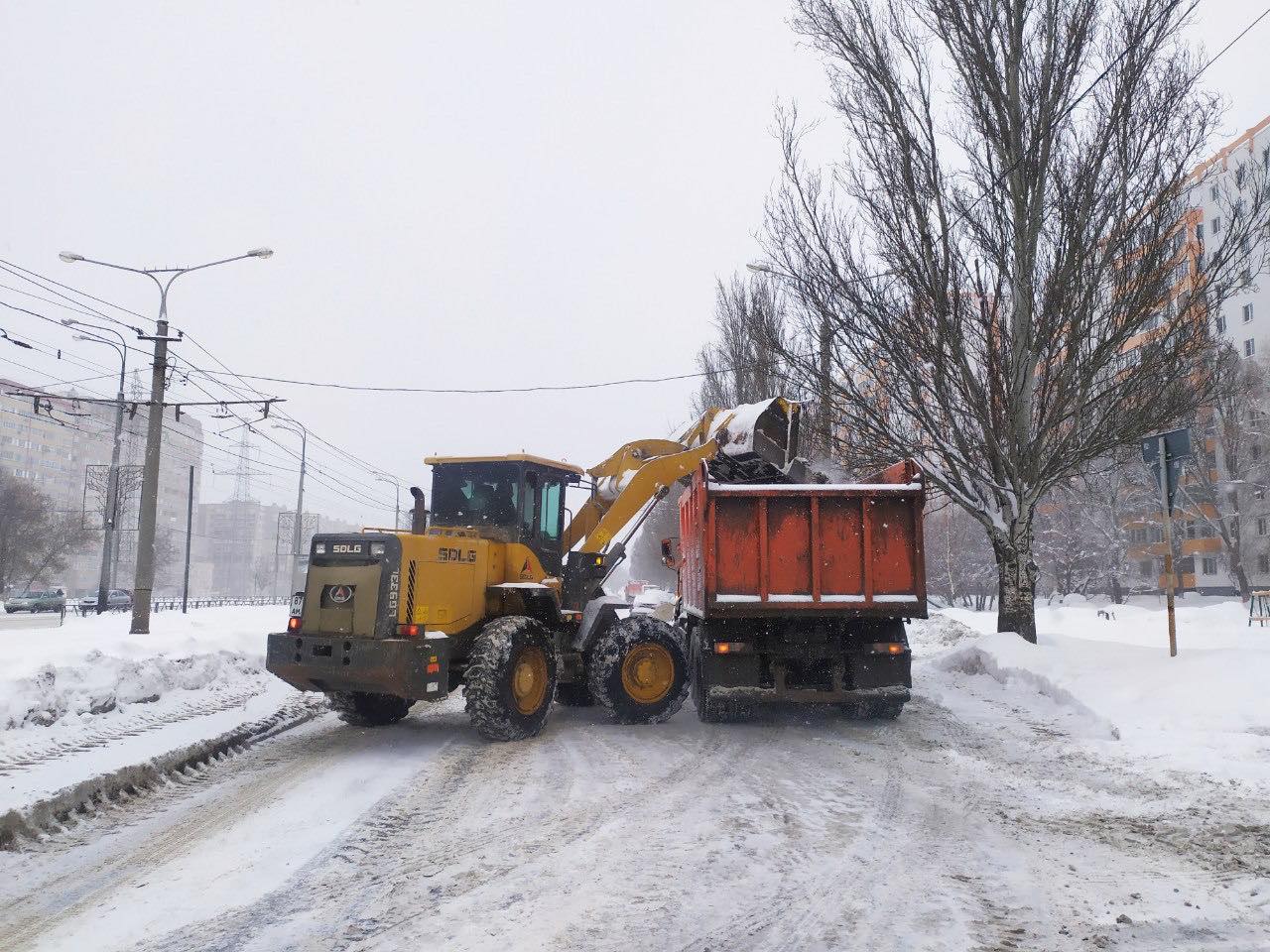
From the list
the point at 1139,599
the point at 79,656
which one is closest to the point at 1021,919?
the point at 79,656

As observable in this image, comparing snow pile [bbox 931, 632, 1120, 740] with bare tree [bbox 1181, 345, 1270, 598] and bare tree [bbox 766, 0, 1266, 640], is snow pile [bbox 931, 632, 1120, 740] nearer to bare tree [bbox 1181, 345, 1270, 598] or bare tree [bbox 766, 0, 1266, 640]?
bare tree [bbox 766, 0, 1266, 640]

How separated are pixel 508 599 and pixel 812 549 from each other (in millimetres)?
3191

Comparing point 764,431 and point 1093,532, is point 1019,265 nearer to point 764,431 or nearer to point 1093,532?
point 764,431

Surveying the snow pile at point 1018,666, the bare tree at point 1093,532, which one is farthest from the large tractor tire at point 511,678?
the bare tree at point 1093,532

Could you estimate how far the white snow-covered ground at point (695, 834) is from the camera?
148 inches

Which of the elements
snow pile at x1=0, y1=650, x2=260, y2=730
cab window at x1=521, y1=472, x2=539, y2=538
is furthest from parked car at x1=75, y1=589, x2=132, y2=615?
cab window at x1=521, y1=472, x2=539, y2=538

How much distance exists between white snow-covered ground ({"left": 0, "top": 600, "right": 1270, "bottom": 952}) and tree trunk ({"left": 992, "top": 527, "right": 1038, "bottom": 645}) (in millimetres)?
3614

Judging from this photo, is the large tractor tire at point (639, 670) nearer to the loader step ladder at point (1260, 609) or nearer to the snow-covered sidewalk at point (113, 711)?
the snow-covered sidewalk at point (113, 711)

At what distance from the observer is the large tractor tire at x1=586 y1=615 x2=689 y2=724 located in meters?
8.95

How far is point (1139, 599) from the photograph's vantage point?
45.1 metres

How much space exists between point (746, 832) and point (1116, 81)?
1138 centimetres

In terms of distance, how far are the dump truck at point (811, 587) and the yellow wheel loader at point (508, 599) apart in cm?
95

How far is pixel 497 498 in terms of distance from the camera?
9.37 metres

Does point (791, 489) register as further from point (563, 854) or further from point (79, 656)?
point (79, 656)
